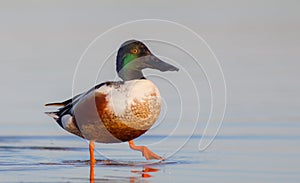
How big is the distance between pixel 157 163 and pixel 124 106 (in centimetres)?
54

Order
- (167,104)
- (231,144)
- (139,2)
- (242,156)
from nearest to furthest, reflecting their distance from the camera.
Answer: (242,156) < (231,144) < (167,104) < (139,2)

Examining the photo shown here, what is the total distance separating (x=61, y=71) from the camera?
1255 centimetres

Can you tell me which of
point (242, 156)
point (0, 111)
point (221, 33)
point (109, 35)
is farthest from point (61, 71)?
point (242, 156)

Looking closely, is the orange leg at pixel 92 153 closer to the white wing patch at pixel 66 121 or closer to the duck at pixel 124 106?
the duck at pixel 124 106

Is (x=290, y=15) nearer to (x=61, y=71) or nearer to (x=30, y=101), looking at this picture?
(x=61, y=71)

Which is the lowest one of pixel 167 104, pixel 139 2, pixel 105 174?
pixel 105 174

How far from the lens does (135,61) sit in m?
8.57

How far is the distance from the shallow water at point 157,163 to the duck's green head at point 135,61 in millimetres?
691

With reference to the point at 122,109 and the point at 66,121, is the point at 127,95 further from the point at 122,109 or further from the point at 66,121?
the point at 66,121

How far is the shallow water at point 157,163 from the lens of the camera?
7188mm

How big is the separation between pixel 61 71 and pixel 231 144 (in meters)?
4.31

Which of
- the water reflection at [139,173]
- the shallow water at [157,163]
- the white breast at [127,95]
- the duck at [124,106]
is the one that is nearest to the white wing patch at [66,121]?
the duck at [124,106]

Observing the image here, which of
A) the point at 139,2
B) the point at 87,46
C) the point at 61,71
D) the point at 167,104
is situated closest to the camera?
the point at 167,104

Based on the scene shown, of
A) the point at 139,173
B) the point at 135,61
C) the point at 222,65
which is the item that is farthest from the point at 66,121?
the point at 222,65
